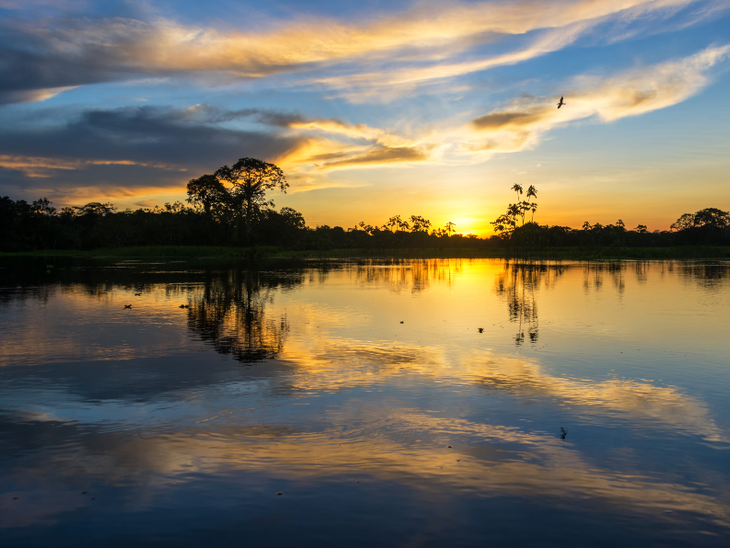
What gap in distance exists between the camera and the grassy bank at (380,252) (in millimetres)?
96625

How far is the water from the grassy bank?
270 ft

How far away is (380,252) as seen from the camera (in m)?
142

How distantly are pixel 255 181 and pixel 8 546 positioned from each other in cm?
10757

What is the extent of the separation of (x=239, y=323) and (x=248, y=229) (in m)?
90.6

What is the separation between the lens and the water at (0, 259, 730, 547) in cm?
566

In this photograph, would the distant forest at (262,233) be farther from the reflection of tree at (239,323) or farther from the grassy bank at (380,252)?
the reflection of tree at (239,323)

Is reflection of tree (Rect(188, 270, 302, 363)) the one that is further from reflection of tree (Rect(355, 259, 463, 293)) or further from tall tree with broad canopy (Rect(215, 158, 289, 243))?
tall tree with broad canopy (Rect(215, 158, 289, 243))

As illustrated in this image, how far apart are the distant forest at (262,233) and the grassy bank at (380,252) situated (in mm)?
4197

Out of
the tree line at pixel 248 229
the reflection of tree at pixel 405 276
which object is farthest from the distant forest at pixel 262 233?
the reflection of tree at pixel 405 276

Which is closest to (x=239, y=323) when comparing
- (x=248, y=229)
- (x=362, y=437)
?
(x=362, y=437)

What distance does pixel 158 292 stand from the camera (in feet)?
99.9

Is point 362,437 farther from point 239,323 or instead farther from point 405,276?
point 405,276

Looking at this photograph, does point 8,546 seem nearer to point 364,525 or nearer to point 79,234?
point 364,525

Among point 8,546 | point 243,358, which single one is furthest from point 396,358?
point 8,546
